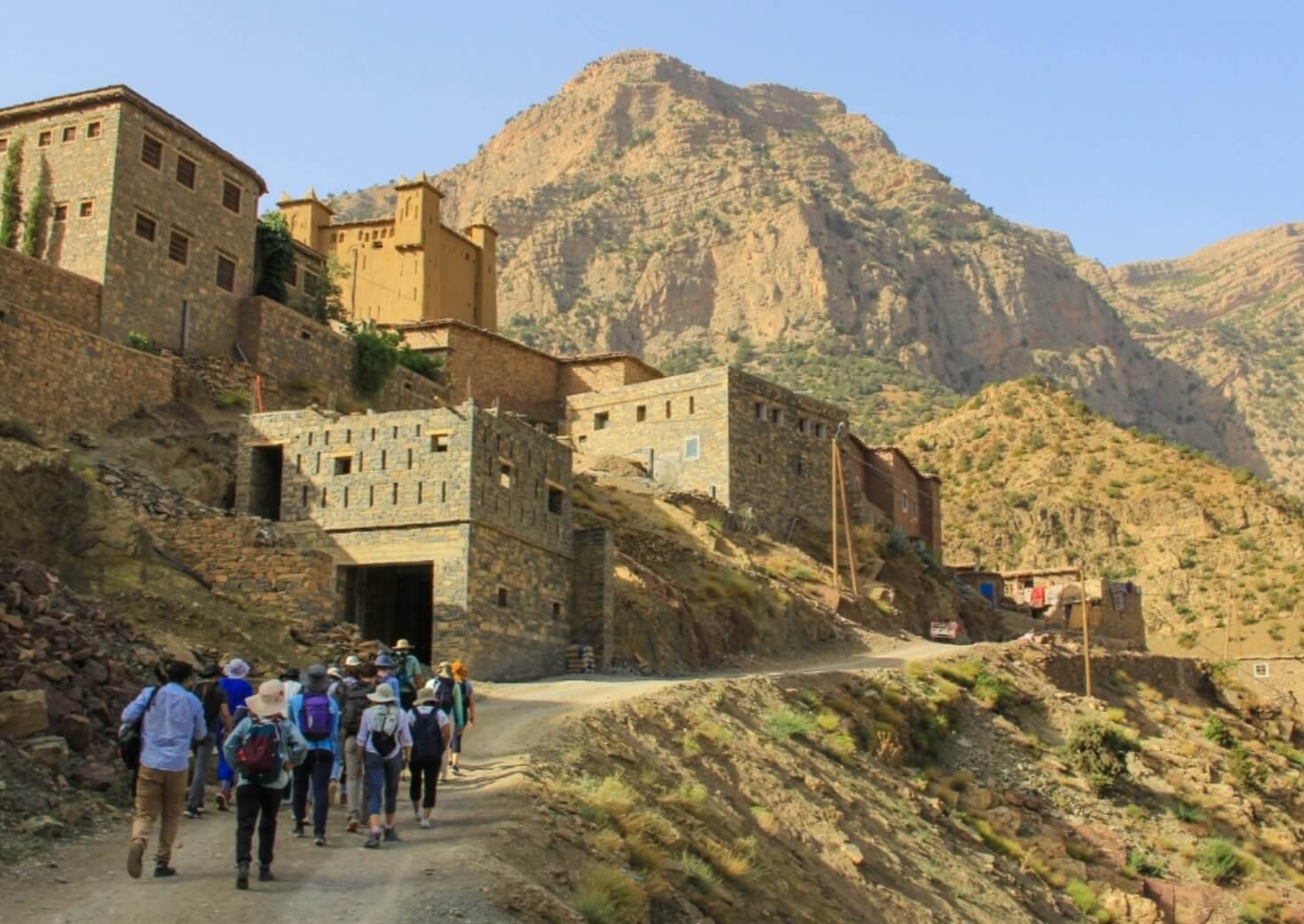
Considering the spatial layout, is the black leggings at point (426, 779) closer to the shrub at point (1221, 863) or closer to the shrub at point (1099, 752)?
the shrub at point (1221, 863)

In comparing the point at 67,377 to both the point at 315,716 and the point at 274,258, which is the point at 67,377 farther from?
the point at 315,716

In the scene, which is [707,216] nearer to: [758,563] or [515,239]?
[515,239]

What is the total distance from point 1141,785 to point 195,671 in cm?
2364

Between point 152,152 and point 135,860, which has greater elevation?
point 152,152

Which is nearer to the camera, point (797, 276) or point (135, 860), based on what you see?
point (135, 860)

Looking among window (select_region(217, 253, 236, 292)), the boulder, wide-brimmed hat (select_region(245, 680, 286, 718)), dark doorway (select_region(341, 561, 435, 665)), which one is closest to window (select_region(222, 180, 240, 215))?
window (select_region(217, 253, 236, 292))

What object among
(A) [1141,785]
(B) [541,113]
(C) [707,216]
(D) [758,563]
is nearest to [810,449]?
(D) [758,563]

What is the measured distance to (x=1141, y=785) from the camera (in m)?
34.9

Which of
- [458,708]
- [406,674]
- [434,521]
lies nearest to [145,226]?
[434,521]

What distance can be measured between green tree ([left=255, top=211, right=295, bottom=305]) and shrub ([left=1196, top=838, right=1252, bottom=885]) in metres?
27.2

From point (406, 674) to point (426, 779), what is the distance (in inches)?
101

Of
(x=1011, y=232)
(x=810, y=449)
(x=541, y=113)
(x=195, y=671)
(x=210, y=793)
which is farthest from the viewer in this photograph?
(x=541, y=113)

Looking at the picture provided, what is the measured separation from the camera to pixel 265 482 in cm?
3052

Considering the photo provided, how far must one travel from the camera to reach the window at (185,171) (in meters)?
38.9
